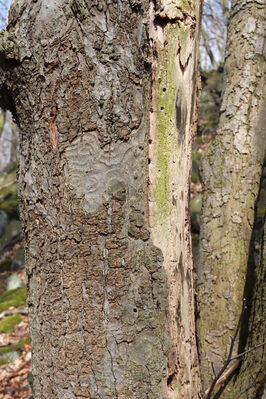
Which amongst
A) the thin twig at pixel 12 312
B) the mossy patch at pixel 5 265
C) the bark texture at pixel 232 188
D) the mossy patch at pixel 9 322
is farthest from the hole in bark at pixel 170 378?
the mossy patch at pixel 5 265

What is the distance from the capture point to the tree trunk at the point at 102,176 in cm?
120

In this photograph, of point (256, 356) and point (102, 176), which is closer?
point (102, 176)

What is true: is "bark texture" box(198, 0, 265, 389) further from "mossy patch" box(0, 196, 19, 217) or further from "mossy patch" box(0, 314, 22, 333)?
"mossy patch" box(0, 196, 19, 217)

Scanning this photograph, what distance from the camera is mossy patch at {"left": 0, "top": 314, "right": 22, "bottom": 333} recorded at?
16.1 feet

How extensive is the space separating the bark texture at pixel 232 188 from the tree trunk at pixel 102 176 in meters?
0.89

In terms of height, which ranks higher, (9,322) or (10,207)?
(10,207)

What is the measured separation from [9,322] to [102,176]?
463 cm

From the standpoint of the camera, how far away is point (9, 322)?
509 centimetres

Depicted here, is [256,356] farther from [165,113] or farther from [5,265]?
[5,265]

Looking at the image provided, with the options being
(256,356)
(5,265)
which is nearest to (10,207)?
(5,265)

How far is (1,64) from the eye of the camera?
51.1 inches

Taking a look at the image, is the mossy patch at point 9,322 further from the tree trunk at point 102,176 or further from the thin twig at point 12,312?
the tree trunk at point 102,176

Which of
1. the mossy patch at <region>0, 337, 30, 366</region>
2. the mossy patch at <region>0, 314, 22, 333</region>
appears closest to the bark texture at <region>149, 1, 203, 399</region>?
the mossy patch at <region>0, 337, 30, 366</region>

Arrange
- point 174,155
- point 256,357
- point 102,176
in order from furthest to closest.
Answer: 1. point 256,357
2. point 174,155
3. point 102,176
